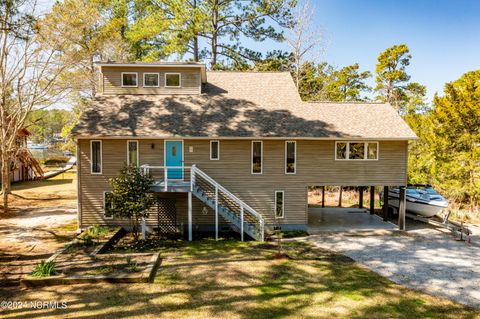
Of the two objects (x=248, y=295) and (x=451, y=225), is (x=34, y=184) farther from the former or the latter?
(x=451, y=225)

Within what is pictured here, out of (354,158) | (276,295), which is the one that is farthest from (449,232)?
(276,295)

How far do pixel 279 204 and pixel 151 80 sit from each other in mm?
10720

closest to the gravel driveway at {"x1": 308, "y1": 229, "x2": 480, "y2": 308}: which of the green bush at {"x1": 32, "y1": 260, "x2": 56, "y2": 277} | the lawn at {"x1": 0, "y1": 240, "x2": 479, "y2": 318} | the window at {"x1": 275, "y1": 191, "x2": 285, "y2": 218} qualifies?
the lawn at {"x1": 0, "y1": 240, "x2": 479, "y2": 318}

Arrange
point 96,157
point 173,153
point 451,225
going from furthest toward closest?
point 451,225 < point 173,153 < point 96,157

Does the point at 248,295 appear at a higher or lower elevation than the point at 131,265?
lower

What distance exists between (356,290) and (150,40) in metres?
30.0

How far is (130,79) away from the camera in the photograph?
62.7 ft

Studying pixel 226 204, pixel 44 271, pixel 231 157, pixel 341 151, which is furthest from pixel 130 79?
pixel 341 151

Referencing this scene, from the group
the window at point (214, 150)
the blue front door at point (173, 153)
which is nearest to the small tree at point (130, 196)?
the blue front door at point (173, 153)

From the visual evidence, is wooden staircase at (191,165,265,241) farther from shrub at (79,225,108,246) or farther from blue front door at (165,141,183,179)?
shrub at (79,225,108,246)

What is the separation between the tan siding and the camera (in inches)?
745

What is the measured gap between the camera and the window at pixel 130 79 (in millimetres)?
19031

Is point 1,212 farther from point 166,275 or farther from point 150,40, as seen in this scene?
point 150,40

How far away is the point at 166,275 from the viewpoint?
10.9m
